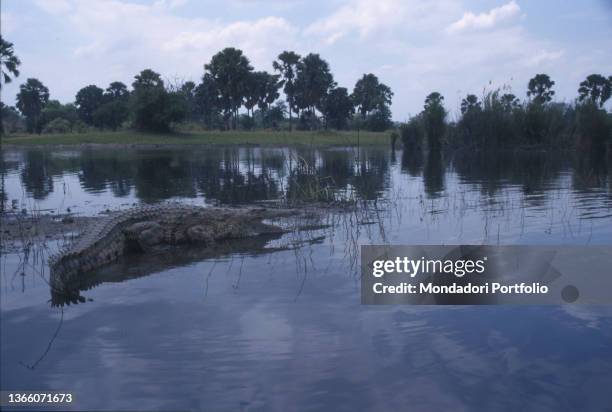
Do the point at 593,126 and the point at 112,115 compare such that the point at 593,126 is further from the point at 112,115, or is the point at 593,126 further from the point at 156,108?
the point at 112,115

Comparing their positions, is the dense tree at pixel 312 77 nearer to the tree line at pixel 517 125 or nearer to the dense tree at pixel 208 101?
the dense tree at pixel 208 101

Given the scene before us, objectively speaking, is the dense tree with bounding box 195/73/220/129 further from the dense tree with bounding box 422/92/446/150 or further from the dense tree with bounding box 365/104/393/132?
the dense tree with bounding box 422/92/446/150

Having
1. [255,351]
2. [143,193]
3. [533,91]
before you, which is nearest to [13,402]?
[255,351]

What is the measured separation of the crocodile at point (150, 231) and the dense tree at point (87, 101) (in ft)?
240

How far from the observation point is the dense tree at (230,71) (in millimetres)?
64062

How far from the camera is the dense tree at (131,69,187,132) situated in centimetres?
5169

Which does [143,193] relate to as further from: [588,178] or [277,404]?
[588,178]

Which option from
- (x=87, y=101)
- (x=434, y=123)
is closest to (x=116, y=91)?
(x=87, y=101)

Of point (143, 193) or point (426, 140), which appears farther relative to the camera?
point (426, 140)

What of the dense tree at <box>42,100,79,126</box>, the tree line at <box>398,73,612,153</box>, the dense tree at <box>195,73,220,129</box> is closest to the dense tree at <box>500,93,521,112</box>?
the tree line at <box>398,73,612,153</box>

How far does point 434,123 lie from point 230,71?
35.7 meters

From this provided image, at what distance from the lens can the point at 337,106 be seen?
72062 mm

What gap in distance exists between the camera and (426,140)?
36.3 metres

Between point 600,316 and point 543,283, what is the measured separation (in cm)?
92
